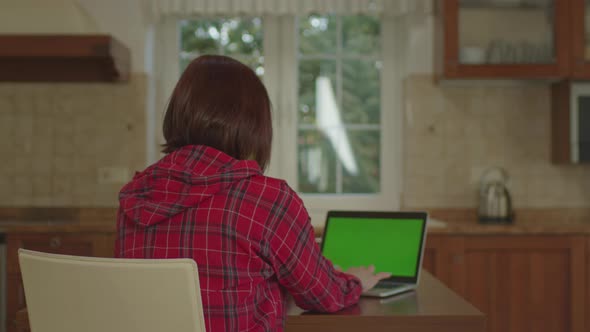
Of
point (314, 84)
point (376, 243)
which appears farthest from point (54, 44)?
point (376, 243)

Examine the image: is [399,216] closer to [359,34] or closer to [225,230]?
[225,230]

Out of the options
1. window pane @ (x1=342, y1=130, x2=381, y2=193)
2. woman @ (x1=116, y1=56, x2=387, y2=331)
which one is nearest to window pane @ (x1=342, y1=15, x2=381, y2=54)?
window pane @ (x1=342, y1=130, x2=381, y2=193)

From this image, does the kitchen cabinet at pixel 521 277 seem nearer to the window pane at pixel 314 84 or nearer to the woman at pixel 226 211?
the window pane at pixel 314 84

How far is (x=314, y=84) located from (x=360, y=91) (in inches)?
10.2

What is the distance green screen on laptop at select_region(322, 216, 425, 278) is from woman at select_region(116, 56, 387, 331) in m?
0.40

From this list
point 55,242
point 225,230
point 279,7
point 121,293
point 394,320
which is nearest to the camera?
point 121,293

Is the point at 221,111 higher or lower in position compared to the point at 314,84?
lower

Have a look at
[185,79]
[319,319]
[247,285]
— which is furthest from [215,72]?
[319,319]

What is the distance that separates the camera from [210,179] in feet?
3.91

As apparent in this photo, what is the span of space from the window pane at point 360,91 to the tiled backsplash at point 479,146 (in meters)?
0.22

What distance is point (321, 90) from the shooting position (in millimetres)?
3814

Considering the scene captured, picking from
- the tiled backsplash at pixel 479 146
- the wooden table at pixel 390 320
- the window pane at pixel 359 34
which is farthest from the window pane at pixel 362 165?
the wooden table at pixel 390 320

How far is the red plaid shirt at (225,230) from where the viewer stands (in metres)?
1.20

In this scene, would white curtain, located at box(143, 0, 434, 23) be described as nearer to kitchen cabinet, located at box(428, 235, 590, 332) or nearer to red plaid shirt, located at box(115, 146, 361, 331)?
kitchen cabinet, located at box(428, 235, 590, 332)
